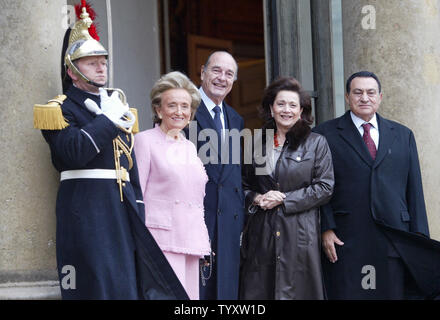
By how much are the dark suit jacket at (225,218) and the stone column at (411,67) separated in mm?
1449

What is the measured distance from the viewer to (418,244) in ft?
17.0

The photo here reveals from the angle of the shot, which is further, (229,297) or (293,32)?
(293,32)

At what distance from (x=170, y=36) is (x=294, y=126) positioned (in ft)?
16.3

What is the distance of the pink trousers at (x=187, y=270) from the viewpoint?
15.7 ft

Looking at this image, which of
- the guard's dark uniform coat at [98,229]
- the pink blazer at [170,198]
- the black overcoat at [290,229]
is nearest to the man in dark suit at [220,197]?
the black overcoat at [290,229]

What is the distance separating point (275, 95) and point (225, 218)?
827 millimetres

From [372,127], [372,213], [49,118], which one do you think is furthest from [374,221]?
[49,118]

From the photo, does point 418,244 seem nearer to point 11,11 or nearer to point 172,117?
point 172,117

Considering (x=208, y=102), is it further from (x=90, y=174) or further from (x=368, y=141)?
(x=90, y=174)

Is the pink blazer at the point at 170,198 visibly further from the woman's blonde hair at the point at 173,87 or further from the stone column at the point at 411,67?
the stone column at the point at 411,67

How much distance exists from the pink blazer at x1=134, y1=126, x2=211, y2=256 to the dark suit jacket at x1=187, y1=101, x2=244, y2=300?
21cm
